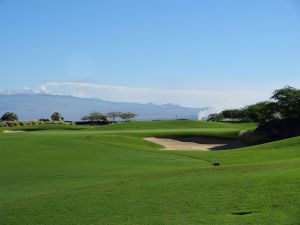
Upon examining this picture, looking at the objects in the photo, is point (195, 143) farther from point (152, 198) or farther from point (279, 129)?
point (152, 198)

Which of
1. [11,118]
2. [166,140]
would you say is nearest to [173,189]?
[166,140]

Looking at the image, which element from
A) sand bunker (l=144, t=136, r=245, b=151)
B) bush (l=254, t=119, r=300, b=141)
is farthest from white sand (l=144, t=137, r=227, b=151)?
bush (l=254, t=119, r=300, b=141)

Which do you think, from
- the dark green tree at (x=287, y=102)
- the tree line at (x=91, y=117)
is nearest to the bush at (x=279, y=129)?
the dark green tree at (x=287, y=102)

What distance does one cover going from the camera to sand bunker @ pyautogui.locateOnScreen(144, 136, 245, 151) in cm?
3650

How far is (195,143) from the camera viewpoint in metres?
38.6

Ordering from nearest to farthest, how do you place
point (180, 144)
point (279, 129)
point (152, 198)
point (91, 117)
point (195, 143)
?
point (152, 198)
point (279, 129)
point (180, 144)
point (195, 143)
point (91, 117)

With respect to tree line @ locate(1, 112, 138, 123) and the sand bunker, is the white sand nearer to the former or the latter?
the sand bunker

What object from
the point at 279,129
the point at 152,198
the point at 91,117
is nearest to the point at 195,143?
the point at 279,129

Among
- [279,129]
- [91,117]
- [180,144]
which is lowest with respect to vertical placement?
[180,144]

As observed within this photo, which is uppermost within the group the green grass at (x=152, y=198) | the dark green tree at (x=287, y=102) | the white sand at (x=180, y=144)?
the dark green tree at (x=287, y=102)

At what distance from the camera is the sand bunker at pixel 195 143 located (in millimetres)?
36500

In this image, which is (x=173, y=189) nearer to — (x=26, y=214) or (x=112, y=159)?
(x=26, y=214)

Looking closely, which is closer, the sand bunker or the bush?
the bush

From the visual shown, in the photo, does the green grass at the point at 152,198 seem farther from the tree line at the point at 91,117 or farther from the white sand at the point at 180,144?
the tree line at the point at 91,117
